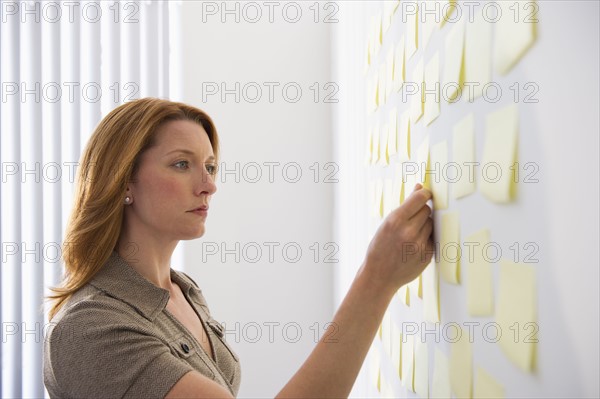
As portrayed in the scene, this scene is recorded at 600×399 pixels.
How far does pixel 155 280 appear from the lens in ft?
3.61

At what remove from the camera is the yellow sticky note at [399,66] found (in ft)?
3.35

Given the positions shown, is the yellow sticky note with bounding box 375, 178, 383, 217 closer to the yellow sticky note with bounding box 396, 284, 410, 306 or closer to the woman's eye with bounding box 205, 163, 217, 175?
the yellow sticky note with bounding box 396, 284, 410, 306

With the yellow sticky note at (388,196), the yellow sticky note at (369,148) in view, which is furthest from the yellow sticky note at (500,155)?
the yellow sticky note at (369,148)

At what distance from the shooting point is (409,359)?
101 centimetres

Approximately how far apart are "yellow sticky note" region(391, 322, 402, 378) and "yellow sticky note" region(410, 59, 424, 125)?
402 mm

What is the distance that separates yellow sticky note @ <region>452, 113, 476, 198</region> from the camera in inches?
27.1

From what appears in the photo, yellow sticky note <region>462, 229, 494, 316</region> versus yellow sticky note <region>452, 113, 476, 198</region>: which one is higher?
yellow sticky note <region>452, 113, 476, 198</region>

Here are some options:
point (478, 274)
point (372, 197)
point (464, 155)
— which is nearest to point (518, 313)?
point (478, 274)

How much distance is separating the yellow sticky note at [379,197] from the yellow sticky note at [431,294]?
32cm

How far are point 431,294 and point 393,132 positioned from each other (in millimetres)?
350

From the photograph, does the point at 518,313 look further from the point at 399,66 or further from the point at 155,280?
the point at 155,280

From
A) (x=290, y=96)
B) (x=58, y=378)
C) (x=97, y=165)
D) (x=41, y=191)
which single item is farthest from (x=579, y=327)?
(x=41, y=191)

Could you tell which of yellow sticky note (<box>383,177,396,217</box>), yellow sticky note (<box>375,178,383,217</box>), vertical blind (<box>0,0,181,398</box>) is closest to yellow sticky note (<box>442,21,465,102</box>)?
yellow sticky note (<box>383,177,396,217</box>)

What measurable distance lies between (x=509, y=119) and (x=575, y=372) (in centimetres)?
24
